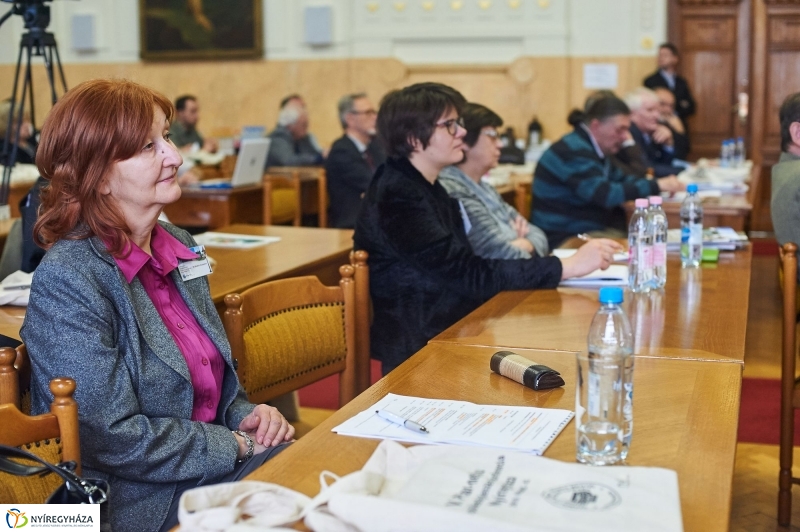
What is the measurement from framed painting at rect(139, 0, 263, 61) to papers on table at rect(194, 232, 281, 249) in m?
7.28

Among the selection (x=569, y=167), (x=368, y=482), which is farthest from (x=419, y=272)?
(x=569, y=167)

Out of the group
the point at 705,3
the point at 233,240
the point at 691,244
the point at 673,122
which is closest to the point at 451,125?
the point at 691,244

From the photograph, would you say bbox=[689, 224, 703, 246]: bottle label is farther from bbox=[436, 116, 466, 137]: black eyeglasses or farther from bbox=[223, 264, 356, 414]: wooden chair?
bbox=[223, 264, 356, 414]: wooden chair

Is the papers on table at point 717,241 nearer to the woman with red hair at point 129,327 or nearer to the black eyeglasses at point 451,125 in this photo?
the black eyeglasses at point 451,125

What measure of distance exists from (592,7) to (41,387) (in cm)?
904

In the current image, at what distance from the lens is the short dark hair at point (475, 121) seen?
12.8 ft

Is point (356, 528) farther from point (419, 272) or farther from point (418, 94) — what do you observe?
point (418, 94)

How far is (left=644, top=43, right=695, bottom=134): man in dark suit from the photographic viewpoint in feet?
31.8

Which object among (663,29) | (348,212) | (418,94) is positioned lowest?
(348,212)

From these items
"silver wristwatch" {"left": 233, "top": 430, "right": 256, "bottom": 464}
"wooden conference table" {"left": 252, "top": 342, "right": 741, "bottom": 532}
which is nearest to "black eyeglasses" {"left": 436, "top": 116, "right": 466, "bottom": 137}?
"wooden conference table" {"left": 252, "top": 342, "right": 741, "bottom": 532}

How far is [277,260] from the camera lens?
3.62 m

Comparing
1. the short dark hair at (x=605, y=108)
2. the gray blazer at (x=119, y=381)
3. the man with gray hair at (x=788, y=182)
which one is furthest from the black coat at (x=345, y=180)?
the gray blazer at (x=119, y=381)

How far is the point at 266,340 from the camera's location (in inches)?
97.7

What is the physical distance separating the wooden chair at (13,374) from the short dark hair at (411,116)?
159 centimetres
